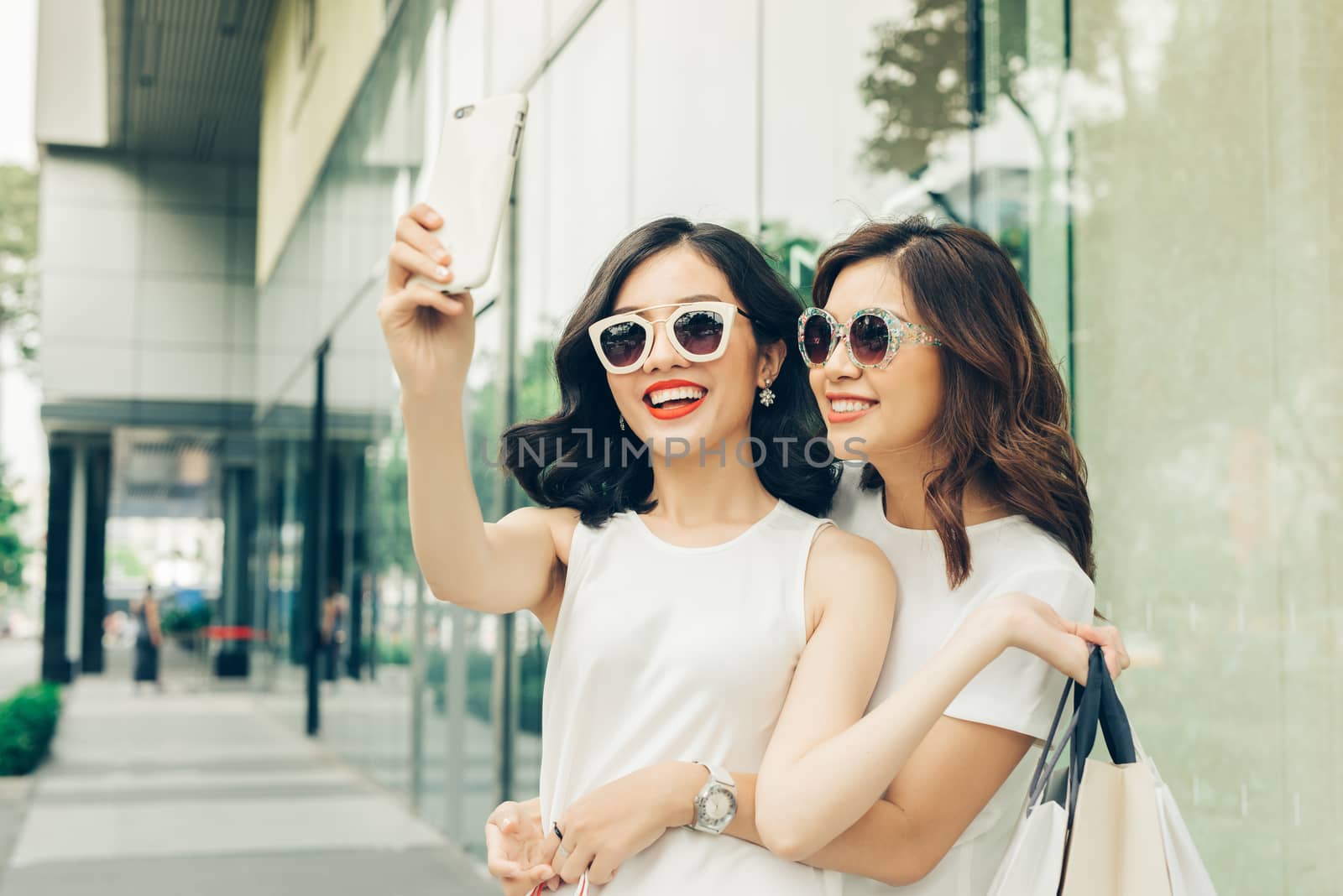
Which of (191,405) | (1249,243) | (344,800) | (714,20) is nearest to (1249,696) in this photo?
(1249,243)

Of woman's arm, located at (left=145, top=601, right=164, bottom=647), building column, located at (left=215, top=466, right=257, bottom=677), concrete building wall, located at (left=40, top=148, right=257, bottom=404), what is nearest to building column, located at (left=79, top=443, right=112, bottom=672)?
building column, located at (left=215, top=466, right=257, bottom=677)

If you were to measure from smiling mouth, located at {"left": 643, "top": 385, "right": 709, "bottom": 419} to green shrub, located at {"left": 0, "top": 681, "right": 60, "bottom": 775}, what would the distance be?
1104 centimetres

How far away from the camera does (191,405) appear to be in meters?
21.9

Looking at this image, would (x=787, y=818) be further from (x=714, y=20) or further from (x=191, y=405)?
(x=191, y=405)

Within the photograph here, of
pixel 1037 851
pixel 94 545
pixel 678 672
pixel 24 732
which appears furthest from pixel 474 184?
pixel 94 545

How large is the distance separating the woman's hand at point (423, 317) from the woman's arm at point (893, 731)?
2.16ft

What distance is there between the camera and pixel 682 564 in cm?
184

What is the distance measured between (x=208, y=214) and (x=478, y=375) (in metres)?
16.3

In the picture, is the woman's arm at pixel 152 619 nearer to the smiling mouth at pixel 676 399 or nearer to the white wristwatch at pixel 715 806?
the smiling mouth at pixel 676 399

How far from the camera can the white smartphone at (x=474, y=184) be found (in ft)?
5.18

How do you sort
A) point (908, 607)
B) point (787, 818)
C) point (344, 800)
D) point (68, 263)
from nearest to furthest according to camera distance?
1. point (787, 818)
2. point (908, 607)
3. point (344, 800)
4. point (68, 263)

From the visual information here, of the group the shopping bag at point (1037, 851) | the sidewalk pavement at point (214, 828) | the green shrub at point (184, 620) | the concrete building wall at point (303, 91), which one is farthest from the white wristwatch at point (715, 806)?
the green shrub at point (184, 620)

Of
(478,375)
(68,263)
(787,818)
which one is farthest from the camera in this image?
(68,263)

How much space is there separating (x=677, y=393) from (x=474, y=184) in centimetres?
43
